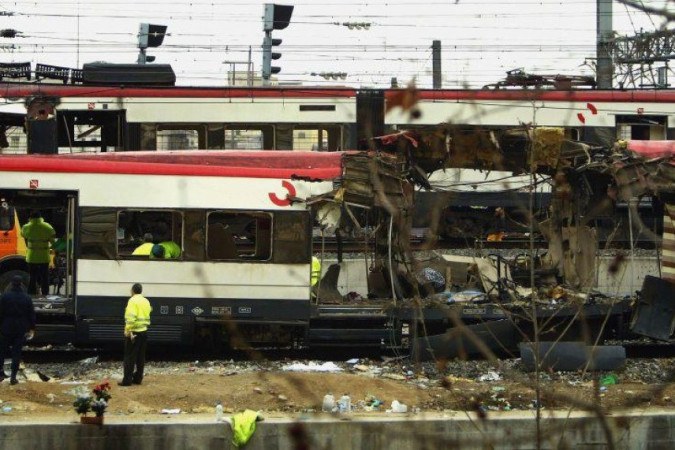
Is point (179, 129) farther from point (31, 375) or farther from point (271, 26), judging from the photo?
point (31, 375)

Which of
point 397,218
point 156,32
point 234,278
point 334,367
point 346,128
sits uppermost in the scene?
point 156,32

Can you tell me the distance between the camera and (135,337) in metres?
13.4

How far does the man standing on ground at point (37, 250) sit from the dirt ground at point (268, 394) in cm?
438

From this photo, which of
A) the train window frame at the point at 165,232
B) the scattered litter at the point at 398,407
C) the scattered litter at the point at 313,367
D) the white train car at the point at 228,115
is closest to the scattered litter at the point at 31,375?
the train window frame at the point at 165,232

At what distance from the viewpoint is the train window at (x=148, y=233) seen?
15422 millimetres

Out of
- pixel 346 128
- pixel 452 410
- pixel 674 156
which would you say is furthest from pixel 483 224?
pixel 452 410

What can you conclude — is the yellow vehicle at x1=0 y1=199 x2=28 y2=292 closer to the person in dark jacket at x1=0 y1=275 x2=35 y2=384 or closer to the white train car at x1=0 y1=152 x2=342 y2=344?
the white train car at x1=0 y1=152 x2=342 y2=344

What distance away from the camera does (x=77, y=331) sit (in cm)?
1542

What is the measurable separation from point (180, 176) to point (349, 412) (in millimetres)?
5650

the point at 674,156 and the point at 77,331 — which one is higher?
the point at 674,156

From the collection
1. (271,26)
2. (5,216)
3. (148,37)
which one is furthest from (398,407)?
(148,37)

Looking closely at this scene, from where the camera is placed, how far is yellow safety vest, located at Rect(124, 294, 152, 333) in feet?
44.4

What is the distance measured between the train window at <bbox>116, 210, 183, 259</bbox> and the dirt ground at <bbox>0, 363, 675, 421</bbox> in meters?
2.33

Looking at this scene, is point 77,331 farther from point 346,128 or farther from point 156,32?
point 156,32
